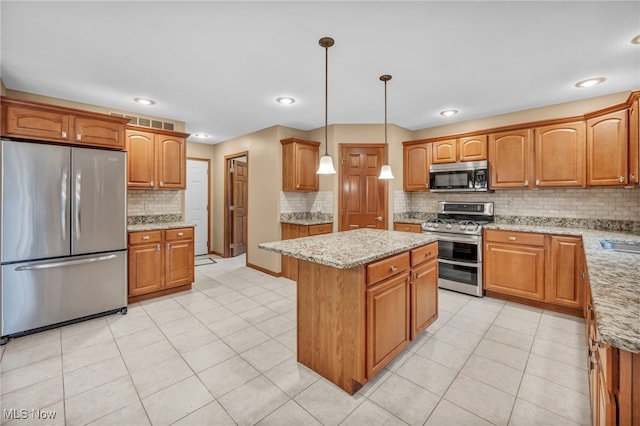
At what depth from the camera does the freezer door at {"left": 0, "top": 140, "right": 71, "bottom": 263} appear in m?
2.51

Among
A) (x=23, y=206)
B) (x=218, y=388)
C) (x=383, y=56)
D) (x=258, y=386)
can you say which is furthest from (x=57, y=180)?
(x=383, y=56)

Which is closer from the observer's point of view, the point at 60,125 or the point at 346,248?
the point at 346,248

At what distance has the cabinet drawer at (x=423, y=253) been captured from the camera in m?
2.29

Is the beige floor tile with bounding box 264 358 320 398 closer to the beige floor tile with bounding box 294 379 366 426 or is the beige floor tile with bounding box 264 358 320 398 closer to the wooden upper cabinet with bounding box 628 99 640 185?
the beige floor tile with bounding box 294 379 366 426

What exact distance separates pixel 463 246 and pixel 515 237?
1.95 feet

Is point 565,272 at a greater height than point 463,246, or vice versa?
point 463,246

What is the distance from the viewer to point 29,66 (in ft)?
8.45

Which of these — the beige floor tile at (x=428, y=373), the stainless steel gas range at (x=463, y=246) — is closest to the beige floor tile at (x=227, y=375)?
the beige floor tile at (x=428, y=373)

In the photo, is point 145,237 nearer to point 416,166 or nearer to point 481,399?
point 481,399

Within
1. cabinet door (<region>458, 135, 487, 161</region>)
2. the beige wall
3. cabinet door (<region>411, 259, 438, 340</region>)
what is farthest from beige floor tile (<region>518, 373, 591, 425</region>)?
the beige wall

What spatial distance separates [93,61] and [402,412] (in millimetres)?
3665

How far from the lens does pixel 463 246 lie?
3.78 m

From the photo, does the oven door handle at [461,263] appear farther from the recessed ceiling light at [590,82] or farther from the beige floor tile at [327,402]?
the beige floor tile at [327,402]

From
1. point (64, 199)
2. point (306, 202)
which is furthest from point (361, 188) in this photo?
point (64, 199)
